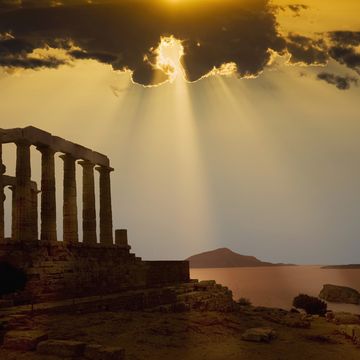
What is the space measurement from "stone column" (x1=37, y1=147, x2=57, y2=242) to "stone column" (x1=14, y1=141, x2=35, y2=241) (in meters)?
1.73

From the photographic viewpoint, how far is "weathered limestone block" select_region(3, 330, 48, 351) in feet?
59.6

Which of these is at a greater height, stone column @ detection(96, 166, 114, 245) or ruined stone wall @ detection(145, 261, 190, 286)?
stone column @ detection(96, 166, 114, 245)

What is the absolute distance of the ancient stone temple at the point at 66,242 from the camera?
2778 cm

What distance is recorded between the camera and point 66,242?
101ft

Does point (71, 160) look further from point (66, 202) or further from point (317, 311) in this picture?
point (317, 311)

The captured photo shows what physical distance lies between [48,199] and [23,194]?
239 centimetres

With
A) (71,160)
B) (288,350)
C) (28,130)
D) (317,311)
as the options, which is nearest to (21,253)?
(28,130)

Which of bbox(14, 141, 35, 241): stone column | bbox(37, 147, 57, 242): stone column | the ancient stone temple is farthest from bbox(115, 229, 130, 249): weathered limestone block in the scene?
bbox(14, 141, 35, 241): stone column

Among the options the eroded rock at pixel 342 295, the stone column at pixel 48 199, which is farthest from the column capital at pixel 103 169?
the eroded rock at pixel 342 295

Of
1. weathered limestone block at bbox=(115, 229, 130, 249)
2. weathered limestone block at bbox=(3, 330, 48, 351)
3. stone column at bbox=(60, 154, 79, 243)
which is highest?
stone column at bbox=(60, 154, 79, 243)

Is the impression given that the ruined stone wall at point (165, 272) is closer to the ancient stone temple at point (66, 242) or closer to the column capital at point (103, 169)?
the ancient stone temple at point (66, 242)

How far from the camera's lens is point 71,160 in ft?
117

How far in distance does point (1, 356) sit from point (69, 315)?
645 centimetres

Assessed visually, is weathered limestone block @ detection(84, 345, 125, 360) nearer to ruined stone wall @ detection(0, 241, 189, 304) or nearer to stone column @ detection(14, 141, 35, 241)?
ruined stone wall @ detection(0, 241, 189, 304)
